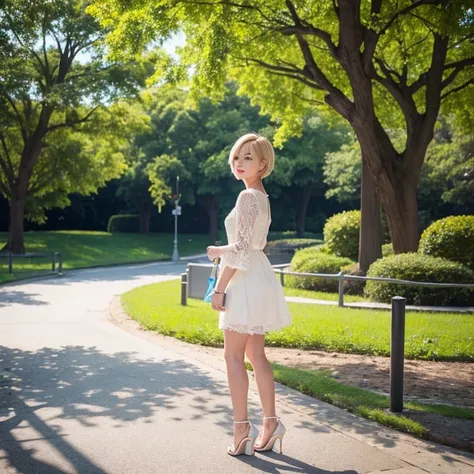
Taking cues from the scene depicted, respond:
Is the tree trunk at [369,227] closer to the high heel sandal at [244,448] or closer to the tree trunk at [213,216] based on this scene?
the high heel sandal at [244,448]

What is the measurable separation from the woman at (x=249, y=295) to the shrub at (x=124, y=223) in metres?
49.3

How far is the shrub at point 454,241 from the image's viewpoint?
15.6 metres

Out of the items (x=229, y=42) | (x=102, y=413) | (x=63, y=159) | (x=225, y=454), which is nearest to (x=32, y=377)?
(x=102, y=413)

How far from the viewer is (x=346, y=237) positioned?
20422 millimetres

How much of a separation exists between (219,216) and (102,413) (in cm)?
4760

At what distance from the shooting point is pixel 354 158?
→ 120ft

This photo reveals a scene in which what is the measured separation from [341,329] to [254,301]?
238 inches

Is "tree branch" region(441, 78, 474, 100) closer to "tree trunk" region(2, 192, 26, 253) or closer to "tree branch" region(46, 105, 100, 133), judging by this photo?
"tree branch" region(46, 105, 100, 133)

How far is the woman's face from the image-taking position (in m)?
4.68

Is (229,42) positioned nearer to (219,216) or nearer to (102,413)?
(102,413)

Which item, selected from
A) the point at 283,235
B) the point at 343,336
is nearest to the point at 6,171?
the point at 283,235

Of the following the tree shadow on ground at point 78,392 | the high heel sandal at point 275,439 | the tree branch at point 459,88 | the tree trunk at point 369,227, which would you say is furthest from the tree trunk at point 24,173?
the high heel sandal at point 275,439

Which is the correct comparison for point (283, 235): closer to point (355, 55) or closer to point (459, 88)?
point (459, 88)

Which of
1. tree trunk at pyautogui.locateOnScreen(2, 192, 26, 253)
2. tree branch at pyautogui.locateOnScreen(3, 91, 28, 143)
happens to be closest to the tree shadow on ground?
tree branch at pyautogui.locateOnScreen(3, 91, 28, 143)
